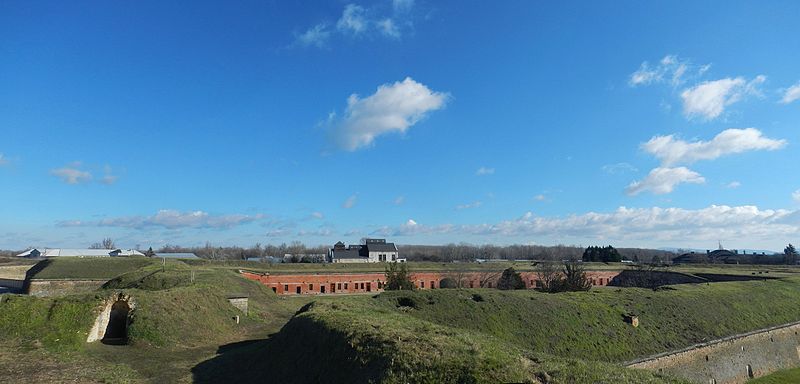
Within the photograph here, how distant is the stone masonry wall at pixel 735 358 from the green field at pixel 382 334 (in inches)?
23.5

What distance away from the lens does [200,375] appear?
51.2 ft

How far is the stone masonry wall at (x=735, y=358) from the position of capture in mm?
21672

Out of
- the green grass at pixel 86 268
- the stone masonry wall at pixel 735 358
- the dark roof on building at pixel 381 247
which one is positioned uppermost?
the dark roof on building at pixel 381 247

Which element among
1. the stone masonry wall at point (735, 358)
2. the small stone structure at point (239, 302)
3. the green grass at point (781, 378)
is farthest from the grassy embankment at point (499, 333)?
the small stone structure at point (239, 302)

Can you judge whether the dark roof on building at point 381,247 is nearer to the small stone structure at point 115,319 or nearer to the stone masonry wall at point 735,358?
the stone masonry wall at point 735,358

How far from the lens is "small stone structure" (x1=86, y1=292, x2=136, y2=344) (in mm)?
19375

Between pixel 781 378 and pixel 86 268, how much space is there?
58952 mm

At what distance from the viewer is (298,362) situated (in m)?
13.9

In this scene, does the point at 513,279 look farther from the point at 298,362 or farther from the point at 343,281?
the point at 298,362

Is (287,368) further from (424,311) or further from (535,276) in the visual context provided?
(535,276)

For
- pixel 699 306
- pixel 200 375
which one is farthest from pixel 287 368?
pixel 699 306

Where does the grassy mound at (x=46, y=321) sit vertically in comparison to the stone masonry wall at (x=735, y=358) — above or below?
above

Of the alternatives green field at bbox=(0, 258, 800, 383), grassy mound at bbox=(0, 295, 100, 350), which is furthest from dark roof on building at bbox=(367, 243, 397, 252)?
grassy mound at bbox=(0, 295, 100, 350)

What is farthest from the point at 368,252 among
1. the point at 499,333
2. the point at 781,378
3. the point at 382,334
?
the point at 382,334
